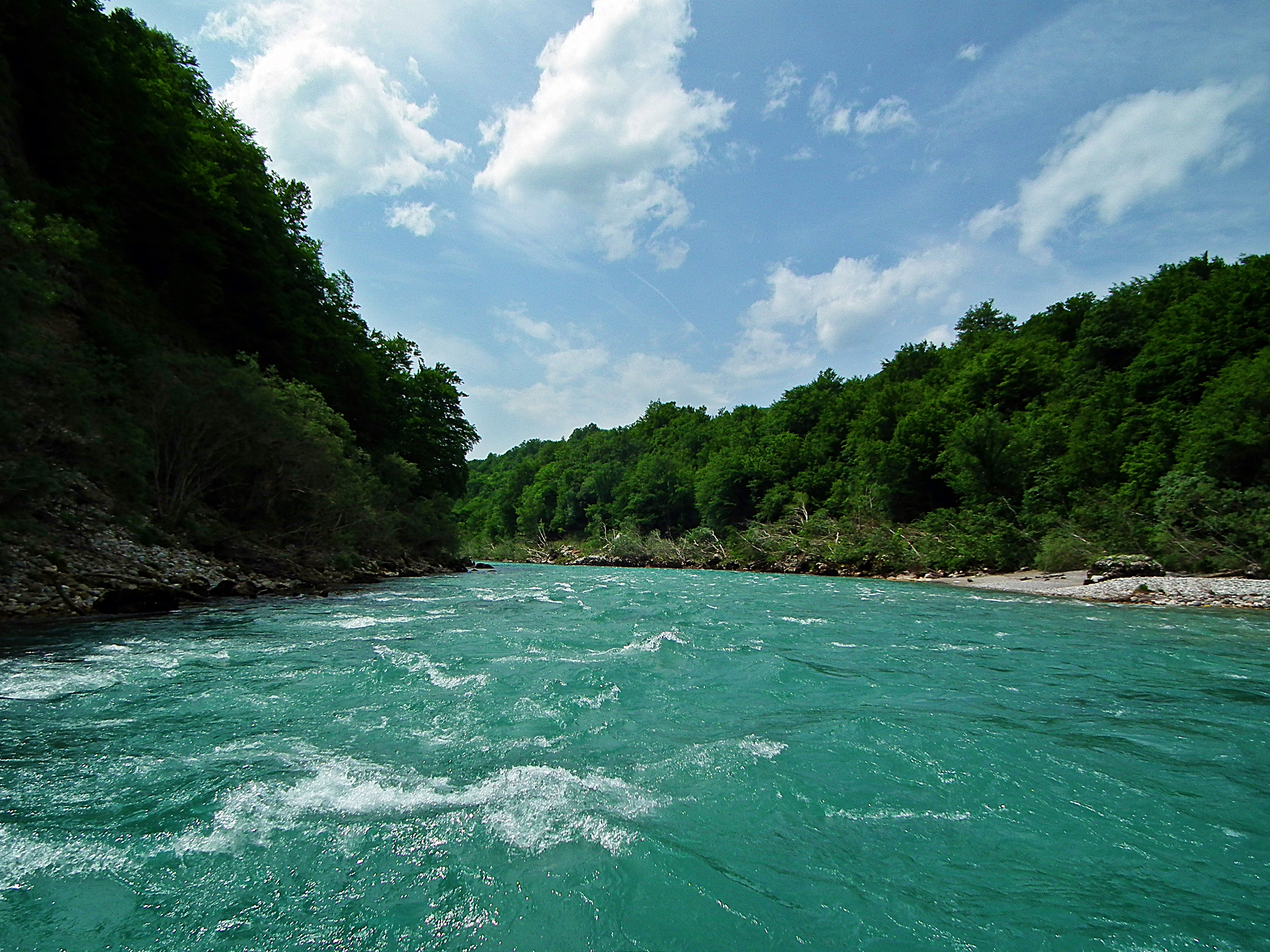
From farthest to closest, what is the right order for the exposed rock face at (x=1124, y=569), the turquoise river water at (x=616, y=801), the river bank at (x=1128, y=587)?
the exposed rock face at (x=1124, y=569), the river bank at (x=1128, y=587), the turquoise river water at (x=616, y=801)

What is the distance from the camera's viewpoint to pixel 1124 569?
73.0ft

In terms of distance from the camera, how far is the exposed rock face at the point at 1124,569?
2156 cm

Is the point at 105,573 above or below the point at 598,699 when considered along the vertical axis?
above

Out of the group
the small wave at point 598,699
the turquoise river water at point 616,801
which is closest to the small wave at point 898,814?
the turquoise river water at point 616,801

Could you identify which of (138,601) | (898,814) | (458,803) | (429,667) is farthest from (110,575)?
(898,814)

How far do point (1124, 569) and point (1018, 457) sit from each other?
13363 millimetres

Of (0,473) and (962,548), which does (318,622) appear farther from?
(962,548)

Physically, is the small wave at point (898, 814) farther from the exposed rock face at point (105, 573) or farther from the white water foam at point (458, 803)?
the exposed rock face at point (105, 573)

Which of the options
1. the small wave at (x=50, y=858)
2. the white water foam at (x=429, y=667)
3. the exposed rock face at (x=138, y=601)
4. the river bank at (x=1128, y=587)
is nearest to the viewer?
the small wave at (x=50, y=858)

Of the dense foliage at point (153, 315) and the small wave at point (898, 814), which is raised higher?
the dense foliage at point (153, 315)

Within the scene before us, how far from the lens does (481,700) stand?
6398 millimetres

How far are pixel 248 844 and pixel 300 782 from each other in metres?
0.81

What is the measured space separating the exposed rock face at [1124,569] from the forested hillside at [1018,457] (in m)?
0.59

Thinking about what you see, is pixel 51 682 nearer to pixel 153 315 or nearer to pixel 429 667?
pixel 429 667
